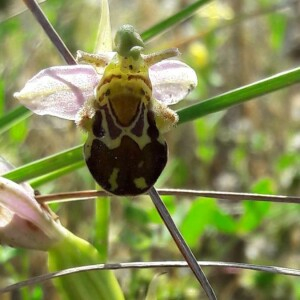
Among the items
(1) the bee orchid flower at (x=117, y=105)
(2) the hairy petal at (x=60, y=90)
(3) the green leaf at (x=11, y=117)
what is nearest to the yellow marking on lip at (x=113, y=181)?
(1) the bee orchid flower at (x=117, y=105)

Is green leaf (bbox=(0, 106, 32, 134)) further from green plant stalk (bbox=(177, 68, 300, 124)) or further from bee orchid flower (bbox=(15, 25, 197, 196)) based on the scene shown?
green plant stalk (bbox=(177, 68, 300, 124))

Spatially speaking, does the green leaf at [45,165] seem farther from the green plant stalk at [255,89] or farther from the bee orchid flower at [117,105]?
the green plant stalk at [255,89]

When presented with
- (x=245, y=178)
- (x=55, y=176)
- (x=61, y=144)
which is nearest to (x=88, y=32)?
(x=61, y=144)

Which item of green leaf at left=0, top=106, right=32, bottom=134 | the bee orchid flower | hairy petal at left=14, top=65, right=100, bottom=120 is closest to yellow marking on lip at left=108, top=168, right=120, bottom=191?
the bee orchid flower

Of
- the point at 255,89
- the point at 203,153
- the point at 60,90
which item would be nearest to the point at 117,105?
the point at 60,90

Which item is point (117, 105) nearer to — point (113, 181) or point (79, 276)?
point (113, 181)

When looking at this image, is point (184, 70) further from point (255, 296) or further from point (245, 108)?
point (245, 108)
